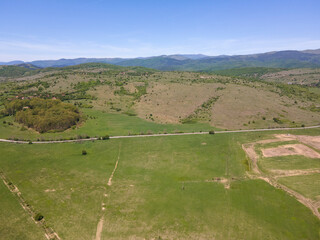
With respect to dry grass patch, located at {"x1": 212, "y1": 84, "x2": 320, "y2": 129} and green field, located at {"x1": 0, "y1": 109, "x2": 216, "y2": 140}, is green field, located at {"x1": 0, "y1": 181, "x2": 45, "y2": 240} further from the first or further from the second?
dry grass patch, located at {"x1": 212, "y1": 84, "x2": 320, "y2": 129}

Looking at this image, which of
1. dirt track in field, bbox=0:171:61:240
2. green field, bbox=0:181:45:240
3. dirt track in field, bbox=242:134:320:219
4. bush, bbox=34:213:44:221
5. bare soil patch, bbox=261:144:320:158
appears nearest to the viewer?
green field, bbox=0:181:45:240

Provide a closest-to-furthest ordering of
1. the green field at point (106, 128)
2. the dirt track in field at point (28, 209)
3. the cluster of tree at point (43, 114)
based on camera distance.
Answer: the dirt track in field at point (28, 209)
the green field at point (106, 128)
the cluster of tree at point (43, 114)

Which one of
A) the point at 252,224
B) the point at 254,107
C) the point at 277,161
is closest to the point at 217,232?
the point at 252,224

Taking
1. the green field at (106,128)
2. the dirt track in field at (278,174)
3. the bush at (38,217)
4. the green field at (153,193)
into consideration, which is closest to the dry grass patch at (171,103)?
the green field at (106,128)

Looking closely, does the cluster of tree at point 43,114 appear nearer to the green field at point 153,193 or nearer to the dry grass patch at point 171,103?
the green field at point 153,193

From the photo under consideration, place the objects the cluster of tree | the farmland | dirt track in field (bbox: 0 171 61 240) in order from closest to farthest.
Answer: dirt track in field (bbox: 0 171 61 240) < the farmland < the cluster of tree

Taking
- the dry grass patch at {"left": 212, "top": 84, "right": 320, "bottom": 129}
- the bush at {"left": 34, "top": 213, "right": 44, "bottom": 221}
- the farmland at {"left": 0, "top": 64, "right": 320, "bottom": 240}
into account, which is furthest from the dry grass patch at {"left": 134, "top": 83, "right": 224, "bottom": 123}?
the bush at {"left": 34, "top": 213, "right": 44, "bottom": 221}
